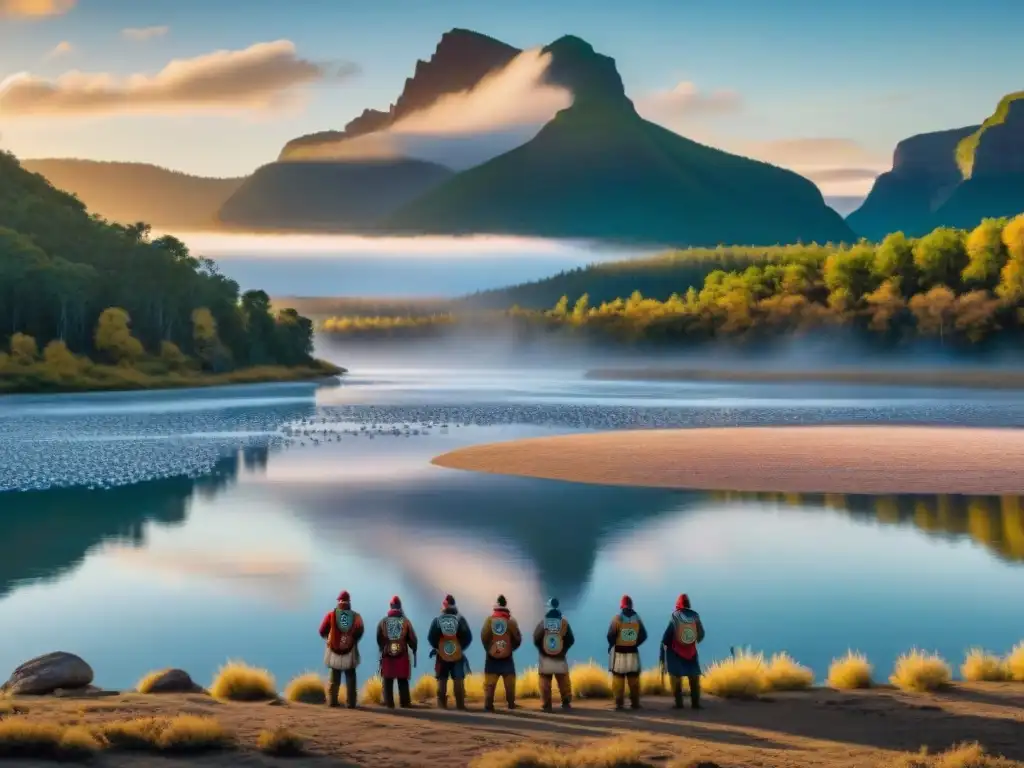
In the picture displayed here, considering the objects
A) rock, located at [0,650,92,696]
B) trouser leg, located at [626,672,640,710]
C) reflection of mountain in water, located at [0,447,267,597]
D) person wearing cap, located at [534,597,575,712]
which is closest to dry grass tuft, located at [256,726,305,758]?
person wearing cap, located at [534,597,575,712]

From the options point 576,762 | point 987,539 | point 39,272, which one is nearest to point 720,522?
point 987,539

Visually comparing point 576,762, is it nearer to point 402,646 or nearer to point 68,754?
point 402,646

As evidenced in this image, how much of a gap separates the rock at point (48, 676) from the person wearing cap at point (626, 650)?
882 centimetres

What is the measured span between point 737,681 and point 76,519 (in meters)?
31.4

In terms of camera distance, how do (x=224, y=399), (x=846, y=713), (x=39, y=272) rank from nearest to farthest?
(x=846, y=713), (x=224, y=399), (x=39, y=272)

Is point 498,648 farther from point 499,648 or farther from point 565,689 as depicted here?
point 565,689

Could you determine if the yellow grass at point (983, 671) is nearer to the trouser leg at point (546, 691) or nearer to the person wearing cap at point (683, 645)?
the person wearing cap at point (683, 645)

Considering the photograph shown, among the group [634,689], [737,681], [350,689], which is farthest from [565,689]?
[350,689]

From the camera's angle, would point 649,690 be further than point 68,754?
Yes

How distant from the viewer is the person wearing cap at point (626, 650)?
66.4 ft

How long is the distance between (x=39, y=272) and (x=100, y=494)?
451 feet

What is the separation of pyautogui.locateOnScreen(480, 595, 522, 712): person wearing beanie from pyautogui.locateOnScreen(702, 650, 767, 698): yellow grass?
11.7 ft

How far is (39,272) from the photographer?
180m

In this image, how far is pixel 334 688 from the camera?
20.7 meters
